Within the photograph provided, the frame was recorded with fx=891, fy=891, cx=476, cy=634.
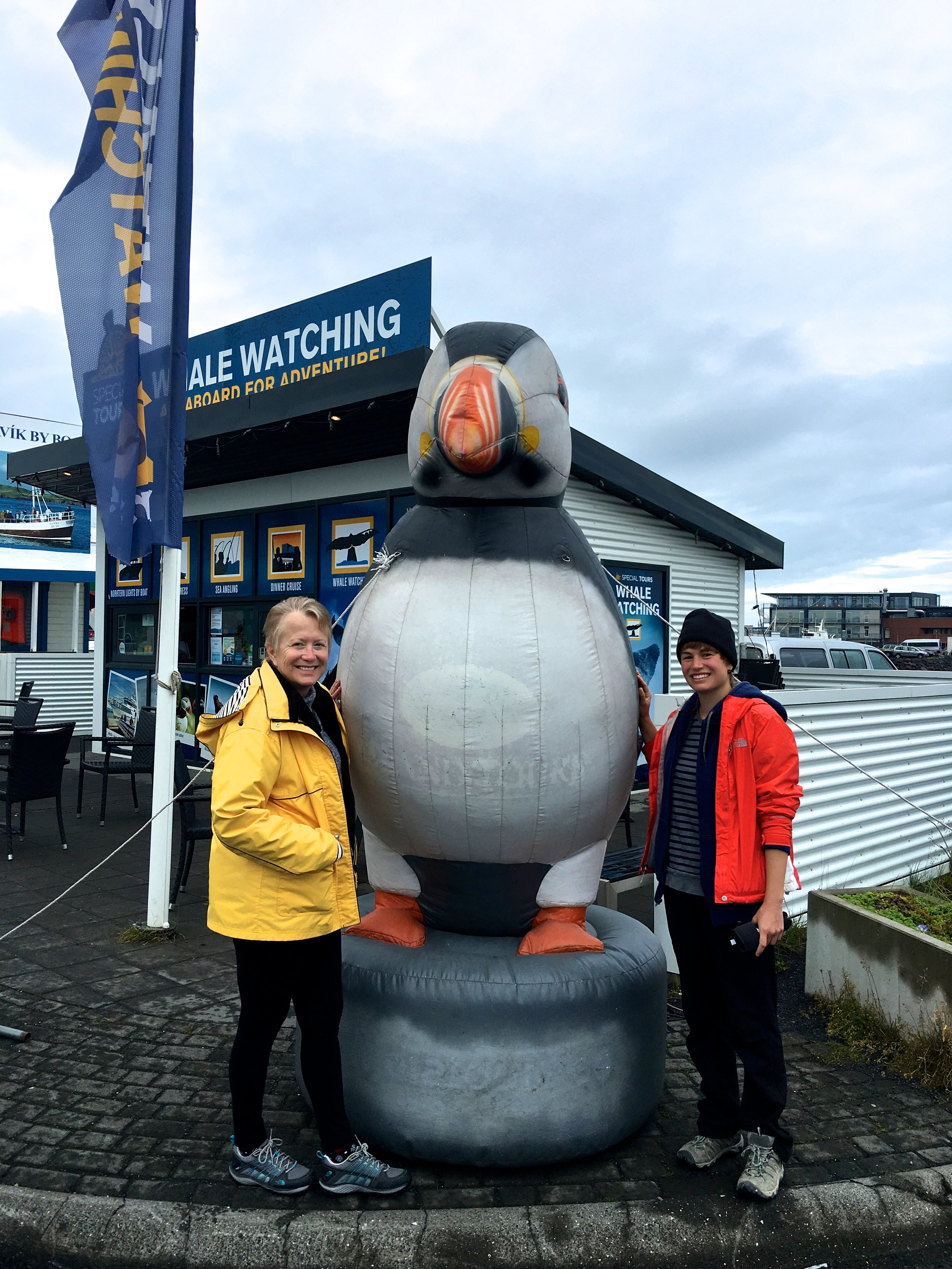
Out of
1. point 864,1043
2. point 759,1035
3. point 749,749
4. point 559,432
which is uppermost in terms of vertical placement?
point 559,432

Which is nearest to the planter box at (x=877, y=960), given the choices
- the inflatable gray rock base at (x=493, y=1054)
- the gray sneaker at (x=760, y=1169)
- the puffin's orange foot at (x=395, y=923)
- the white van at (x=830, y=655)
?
the gray sneaker at (x=760, y=1169)

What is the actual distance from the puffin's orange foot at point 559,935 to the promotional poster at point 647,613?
6.58 metres

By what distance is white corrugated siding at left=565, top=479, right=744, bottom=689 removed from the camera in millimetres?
9281

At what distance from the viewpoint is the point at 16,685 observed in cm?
1502

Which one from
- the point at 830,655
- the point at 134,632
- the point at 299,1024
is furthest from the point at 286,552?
the point at 830,655

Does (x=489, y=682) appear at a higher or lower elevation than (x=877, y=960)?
higher

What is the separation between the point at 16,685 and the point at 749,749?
49.1ft

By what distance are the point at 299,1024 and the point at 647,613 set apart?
769 centimetres

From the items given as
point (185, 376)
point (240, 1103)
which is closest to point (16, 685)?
point (185, 376)

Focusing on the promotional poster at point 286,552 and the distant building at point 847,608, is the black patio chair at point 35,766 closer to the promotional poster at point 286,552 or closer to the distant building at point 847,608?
the promotional poster at point 286,552

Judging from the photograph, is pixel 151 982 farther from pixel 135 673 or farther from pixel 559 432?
pixel 135 673

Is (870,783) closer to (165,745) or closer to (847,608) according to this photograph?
(165,745)

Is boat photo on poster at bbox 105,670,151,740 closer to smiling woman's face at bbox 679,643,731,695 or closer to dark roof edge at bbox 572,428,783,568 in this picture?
dark roof edge at bbox 572,428,783,568

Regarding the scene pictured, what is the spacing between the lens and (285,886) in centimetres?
256
